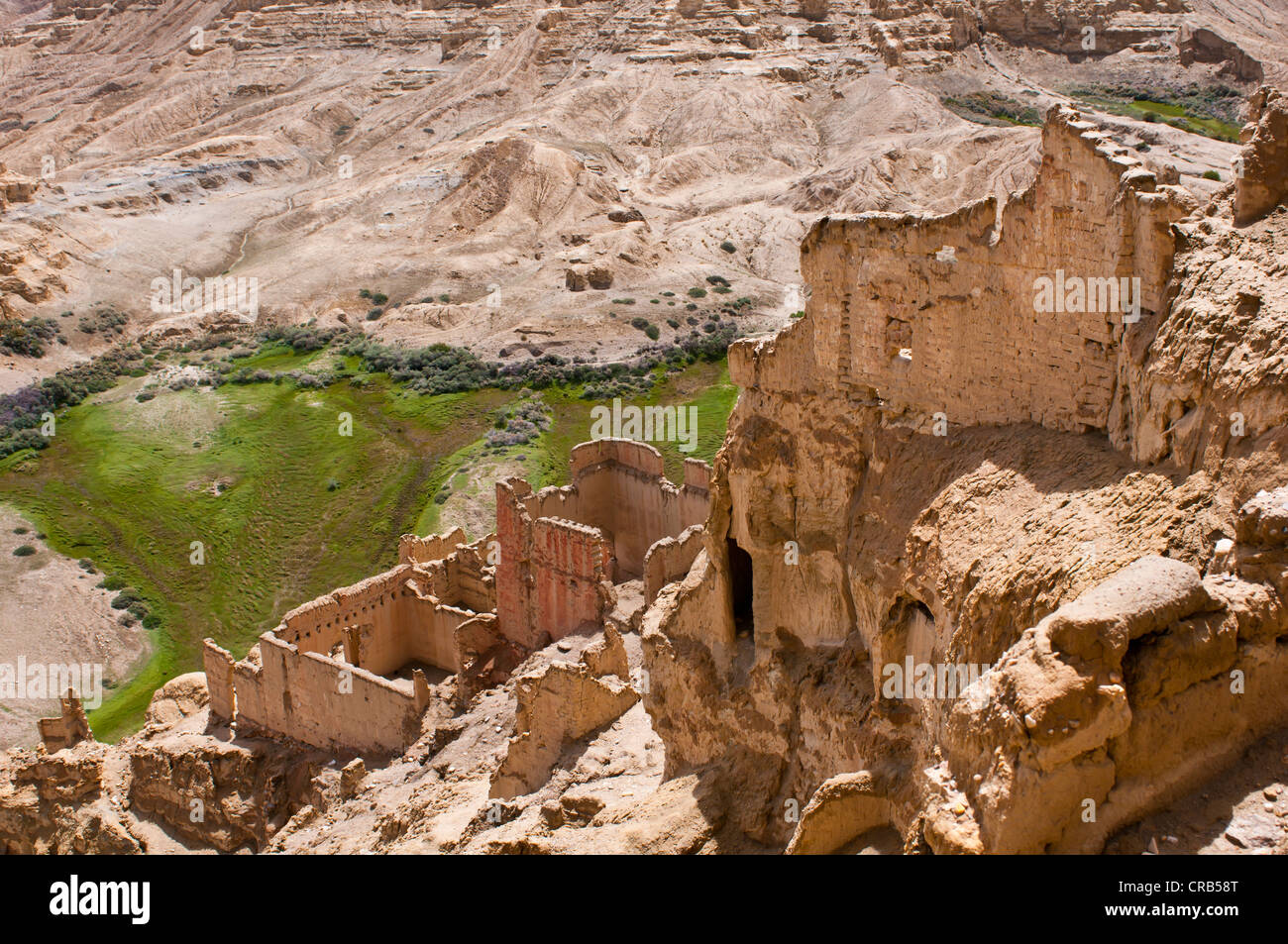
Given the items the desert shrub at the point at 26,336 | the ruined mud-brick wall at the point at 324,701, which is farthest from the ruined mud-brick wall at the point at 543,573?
the desert shrub at the point at 26,336

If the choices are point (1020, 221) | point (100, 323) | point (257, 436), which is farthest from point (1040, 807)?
point (100, 323)

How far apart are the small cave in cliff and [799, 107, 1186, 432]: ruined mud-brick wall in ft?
9.41

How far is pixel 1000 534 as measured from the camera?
10500mm

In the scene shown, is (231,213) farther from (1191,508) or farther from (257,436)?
(1191,508)

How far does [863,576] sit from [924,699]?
79.7 inches

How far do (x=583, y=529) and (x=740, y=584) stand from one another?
11.8 meters

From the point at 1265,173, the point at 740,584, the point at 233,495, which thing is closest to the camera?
the point at 1265,173

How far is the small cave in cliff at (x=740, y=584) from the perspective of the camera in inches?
613

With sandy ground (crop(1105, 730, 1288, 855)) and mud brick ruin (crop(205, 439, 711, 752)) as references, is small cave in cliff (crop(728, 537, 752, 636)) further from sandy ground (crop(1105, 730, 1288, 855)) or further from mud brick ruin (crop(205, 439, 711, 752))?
mud brick ruin (crop(205, 439, 711, 752))

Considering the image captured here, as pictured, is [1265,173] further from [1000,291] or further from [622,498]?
[622,498]

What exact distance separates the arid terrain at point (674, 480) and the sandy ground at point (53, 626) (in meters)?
0.14

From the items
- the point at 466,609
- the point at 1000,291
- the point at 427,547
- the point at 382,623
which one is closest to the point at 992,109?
the point at 427,547

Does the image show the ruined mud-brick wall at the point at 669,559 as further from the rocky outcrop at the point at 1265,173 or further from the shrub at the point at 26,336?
the shrub at the point at 26,336

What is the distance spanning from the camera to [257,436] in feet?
163
